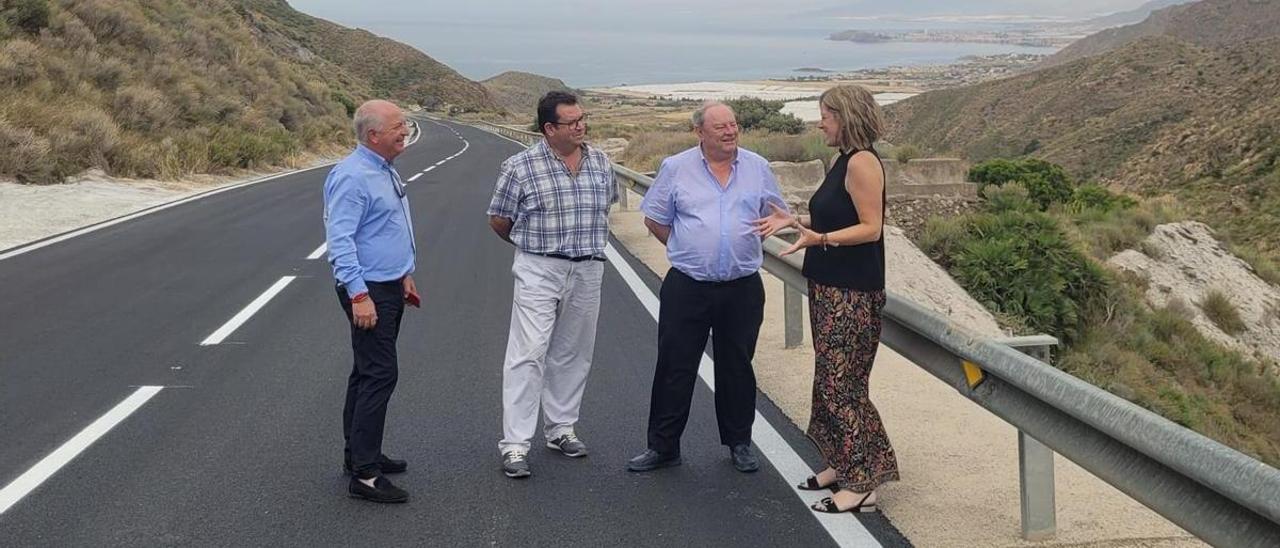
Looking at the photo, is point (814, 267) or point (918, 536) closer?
point (918, 536)

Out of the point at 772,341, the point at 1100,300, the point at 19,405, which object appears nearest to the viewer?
the point at 19,405

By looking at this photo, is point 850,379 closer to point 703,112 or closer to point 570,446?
point 703,112

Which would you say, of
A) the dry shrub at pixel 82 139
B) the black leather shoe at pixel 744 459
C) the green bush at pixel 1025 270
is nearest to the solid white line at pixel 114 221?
the dry shrub at pixel 82 139

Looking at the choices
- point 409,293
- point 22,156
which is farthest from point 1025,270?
point 22,156

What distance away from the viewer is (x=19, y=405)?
22.3ft

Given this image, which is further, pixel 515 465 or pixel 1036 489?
pixel 515 465

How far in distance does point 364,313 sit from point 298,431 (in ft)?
5.11

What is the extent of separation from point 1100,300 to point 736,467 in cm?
982

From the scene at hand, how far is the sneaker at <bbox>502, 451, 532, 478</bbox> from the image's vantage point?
558 centimetres

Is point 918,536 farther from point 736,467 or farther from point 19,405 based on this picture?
point 19,405

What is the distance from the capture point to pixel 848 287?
4984mm

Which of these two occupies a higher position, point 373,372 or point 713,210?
point 713,210

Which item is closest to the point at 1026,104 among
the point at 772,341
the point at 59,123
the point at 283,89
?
the point at 283,89

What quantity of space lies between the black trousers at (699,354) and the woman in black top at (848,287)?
52 centimetres
